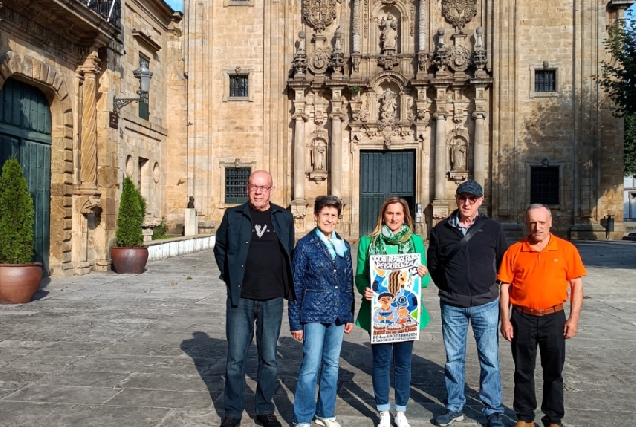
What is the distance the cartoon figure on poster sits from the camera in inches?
180

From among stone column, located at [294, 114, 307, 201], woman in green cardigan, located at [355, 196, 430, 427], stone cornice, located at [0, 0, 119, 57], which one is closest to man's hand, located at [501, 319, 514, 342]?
woman in green cardigan, located at [355, 196, 430, 427]

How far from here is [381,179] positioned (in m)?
25.0

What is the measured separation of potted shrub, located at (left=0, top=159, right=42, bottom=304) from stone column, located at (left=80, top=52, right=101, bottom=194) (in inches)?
136

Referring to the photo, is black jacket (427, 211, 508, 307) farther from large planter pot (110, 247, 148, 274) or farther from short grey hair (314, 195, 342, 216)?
large planter pot (110, 247, 148, 274)

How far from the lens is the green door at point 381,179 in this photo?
981 inches

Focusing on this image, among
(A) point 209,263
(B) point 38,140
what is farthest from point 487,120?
(B) point 38,140

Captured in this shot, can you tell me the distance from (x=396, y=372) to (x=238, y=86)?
2201cm

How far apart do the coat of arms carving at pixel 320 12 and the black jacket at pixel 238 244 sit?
848 inches

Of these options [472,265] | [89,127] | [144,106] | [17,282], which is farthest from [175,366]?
[144,106]

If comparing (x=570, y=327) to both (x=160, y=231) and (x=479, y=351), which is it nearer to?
(x=479, y=351)

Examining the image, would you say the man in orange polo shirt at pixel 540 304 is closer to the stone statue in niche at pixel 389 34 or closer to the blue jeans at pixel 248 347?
the blue jeans at pixel 248 347

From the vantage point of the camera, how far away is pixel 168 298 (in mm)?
10742

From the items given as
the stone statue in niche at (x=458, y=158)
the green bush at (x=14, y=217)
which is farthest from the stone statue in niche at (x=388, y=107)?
the green bush at (x=14, y=217)

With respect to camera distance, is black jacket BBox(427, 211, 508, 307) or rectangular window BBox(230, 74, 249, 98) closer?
black jacket BBox(427, 211, 508, 307)
